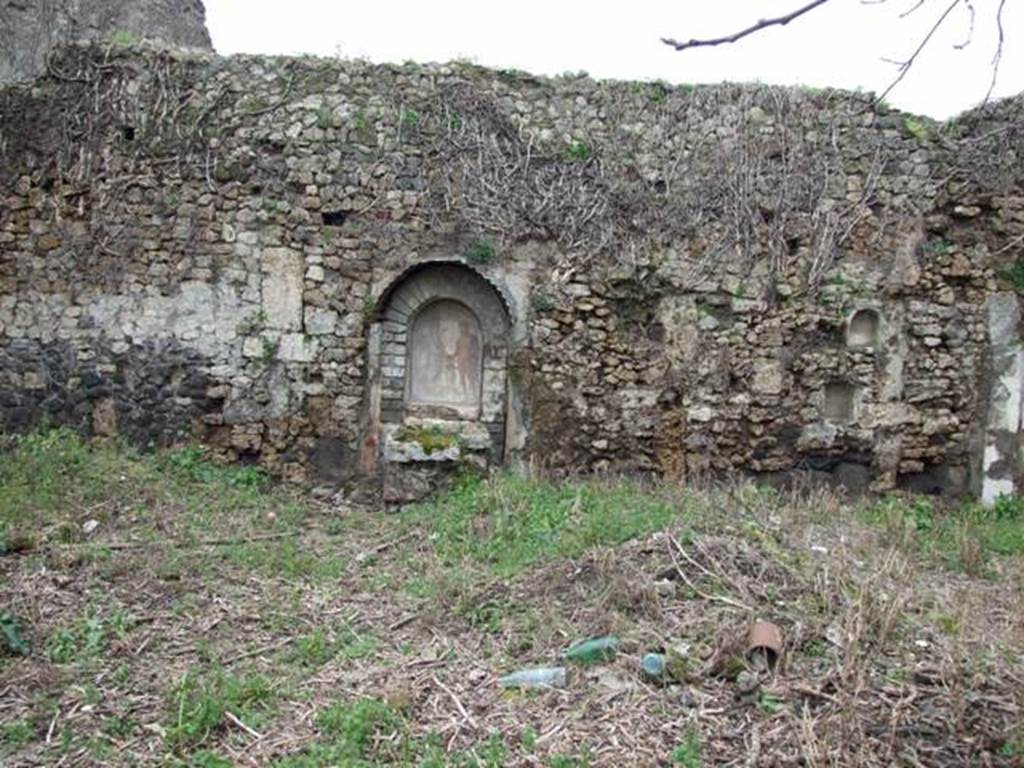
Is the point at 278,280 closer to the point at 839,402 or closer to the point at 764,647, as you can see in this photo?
the point at 839,402

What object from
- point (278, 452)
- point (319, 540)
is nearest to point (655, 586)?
point (319, 540)

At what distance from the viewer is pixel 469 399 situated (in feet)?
29.3

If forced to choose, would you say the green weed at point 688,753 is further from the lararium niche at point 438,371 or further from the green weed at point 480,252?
the green weed at point 480,252

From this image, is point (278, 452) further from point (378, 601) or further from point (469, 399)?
point (378, 601)

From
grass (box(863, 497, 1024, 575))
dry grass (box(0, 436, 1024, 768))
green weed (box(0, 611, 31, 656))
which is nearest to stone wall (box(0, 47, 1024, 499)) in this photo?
grass (box(863, 497, 1024, 575))

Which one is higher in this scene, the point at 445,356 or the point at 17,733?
the point at 445,356

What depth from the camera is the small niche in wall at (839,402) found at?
9031 millimetres

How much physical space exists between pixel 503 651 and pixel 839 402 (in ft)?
18.5

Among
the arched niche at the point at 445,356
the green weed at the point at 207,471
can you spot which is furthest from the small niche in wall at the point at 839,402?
the green weed at the point at 207,471

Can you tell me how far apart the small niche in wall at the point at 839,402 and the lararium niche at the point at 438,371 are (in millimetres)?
3317

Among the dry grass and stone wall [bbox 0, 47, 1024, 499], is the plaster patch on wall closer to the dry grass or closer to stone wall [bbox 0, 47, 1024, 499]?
stone wall [bbox 0, 47, 1024, 499]

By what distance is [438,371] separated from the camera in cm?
898

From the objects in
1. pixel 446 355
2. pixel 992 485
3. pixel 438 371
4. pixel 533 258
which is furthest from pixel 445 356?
pixel 992 485

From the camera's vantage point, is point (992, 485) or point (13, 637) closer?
point (13, 637)
